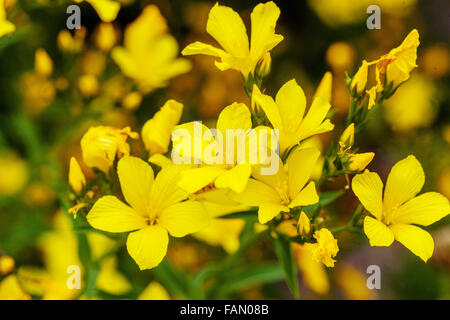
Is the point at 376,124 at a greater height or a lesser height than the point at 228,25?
greater

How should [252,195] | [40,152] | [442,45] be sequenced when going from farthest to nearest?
[442,45] < [40,152] < [252,195]

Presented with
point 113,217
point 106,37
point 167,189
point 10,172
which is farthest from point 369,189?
point 10,172

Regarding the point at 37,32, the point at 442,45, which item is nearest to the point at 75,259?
the point at 37,32

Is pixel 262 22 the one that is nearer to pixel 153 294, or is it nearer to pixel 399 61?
pixel 399 61

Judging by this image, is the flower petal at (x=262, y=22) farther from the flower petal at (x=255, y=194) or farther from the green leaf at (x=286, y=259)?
the green leaf at (x=286, y=259)
